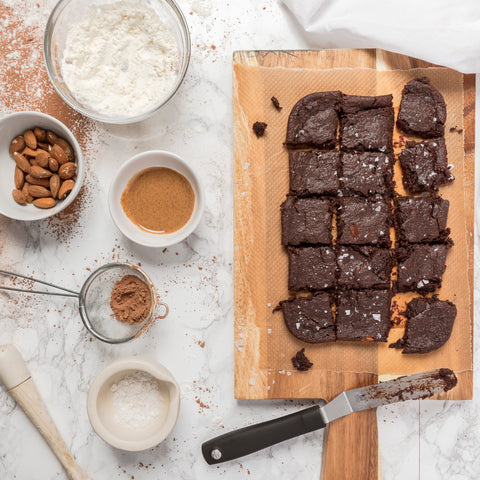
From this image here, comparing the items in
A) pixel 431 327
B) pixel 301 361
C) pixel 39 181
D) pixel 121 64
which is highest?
pixel 121 64

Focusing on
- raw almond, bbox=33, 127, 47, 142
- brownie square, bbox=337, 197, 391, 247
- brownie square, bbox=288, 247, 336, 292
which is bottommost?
brownie square, bbox=288, 247, 336, 292

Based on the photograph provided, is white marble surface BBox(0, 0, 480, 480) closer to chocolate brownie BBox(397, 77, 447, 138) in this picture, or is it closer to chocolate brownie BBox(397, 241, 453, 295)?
chocolate brownie BBox(397, 241, 453, 295)

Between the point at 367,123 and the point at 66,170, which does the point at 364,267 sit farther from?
the point at 66,170

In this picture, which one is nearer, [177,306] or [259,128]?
[259,128]

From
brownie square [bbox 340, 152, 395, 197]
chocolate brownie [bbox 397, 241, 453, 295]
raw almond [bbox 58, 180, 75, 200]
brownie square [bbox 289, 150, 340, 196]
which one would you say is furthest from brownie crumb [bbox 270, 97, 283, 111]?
raw almond [bbox 58, 180, 75, 200]

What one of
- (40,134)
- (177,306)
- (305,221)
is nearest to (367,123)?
(305,221)

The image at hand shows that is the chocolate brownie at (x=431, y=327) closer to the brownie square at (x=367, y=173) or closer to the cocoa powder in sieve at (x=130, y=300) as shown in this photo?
the brownie square at (x=367, y=173)
